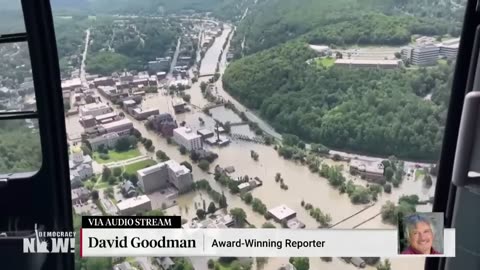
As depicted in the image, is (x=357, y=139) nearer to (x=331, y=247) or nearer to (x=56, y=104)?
(x=331, y=247)

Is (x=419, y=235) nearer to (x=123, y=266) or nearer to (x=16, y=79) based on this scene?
(x=123, y=266)

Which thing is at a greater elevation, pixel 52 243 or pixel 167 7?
pixel 167 7

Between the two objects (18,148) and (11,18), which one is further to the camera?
(18,148)

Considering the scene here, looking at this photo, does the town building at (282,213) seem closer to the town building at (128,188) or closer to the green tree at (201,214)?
the green tree at (201,214)

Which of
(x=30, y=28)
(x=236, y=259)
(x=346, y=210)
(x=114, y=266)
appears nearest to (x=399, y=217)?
(x=346, y=210)

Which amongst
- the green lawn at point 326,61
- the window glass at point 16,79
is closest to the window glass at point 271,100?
the green lawn at point 326,61

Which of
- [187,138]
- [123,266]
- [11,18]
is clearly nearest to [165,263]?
[123,266]

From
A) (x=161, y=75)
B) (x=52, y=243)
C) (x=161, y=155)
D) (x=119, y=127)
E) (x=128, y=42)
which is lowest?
(x=52, y=243)
